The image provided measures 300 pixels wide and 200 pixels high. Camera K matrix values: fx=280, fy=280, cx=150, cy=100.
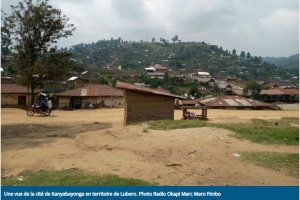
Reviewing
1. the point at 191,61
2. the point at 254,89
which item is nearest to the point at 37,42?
the point at 254,89

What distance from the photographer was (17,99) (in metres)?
27.1

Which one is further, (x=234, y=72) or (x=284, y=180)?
(x=234, y=72)

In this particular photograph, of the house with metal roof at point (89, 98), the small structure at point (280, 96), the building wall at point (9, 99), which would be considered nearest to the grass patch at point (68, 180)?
the house with metal roof at point (89, 98)

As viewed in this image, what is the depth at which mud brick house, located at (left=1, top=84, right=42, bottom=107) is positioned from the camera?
26411 millimetres

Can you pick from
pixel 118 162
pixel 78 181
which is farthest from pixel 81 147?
pixel 78 181

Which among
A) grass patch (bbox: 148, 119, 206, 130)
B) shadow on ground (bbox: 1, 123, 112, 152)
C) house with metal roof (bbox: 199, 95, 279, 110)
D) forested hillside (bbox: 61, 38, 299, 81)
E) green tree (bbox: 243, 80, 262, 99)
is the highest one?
forested hillside (bbox: 61, 38, 299, 81)

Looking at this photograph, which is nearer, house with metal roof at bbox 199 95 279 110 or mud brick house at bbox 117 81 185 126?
mud brick house at bbox 117 81 185 126

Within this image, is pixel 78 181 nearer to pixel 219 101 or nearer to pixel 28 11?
pixel 28 11

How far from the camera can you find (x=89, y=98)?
27625 millimetres

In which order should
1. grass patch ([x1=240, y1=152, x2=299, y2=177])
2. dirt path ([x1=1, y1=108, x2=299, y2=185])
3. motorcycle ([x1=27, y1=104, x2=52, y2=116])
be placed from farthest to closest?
motorcycle ([x1=27, y1=104, x2=52, y2=116]) < grass patch ([x1=240, y1=152, x2=299, y2=177]) < dirt path ([x1=1, y1=108, x2=299, y2=185])

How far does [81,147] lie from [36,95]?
2072 cm

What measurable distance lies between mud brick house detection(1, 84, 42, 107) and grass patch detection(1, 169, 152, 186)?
21153 mm

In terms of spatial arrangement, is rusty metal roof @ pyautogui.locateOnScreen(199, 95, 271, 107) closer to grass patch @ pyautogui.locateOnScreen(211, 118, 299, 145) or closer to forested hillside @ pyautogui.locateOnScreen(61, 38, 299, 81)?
grass patch @ pyautogui.locateOnScreen(211, 118, 299, 145)

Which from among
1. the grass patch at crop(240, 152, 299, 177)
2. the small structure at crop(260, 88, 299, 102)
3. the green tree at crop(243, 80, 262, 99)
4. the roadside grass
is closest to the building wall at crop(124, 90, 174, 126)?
Answer: the roadside grass
